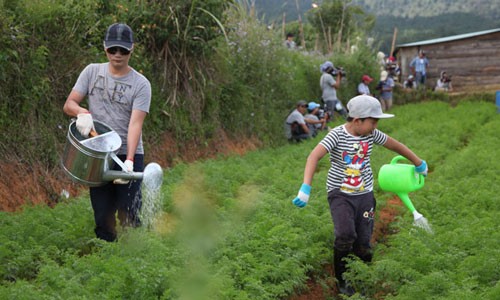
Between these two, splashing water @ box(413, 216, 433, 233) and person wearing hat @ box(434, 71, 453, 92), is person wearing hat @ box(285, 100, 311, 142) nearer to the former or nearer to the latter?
splashing water @ box(413, 216, 433, 233)

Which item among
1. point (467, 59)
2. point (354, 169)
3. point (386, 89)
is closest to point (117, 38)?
point (354, 169)

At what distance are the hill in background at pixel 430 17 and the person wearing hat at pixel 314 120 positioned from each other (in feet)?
150

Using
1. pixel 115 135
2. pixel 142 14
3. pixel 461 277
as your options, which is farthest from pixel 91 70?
pixel 142 14

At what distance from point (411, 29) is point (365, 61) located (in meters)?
50.8

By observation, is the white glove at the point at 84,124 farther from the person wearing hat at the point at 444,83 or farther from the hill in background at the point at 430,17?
the hill in background at the point at 430,17

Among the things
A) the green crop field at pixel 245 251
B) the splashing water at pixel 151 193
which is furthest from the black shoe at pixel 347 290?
the splashing water at pixel 151 193

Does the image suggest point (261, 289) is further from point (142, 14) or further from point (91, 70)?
point (142, 14)

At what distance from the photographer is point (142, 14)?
12.0 m

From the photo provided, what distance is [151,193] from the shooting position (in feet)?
16.9

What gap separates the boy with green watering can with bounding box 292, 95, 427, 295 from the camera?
18.9ft

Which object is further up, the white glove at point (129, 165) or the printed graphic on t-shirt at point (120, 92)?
the printed graphic on t-shirt at point (120, 92)

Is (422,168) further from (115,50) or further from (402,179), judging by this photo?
(115,50)

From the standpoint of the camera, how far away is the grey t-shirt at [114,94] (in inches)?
219

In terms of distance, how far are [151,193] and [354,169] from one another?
1.74 m
